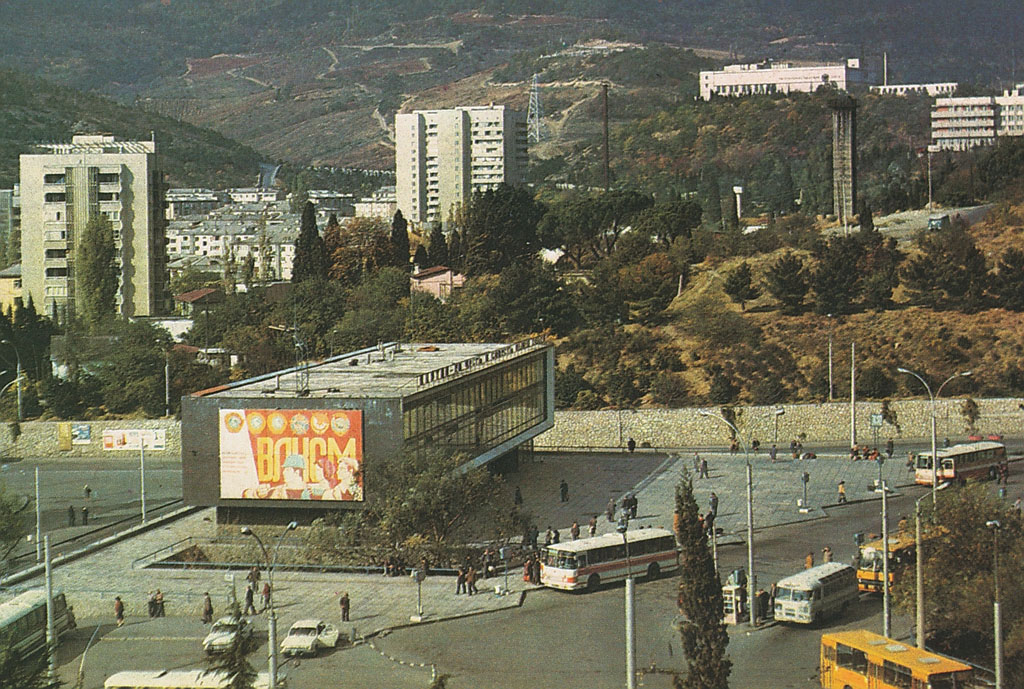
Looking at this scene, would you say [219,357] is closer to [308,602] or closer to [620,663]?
[308,602]

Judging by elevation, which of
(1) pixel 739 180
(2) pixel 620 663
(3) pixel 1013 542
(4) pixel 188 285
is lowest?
(2) pixel 620 663

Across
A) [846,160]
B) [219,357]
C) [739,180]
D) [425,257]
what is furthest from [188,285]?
[739,180]

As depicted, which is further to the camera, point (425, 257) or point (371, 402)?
point (425, 257)

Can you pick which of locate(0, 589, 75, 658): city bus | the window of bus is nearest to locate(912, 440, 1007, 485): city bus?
the window of bus

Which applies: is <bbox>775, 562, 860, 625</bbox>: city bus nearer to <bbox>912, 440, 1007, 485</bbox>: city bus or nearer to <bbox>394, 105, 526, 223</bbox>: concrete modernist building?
<bbox>912, 440, 1007, 485</bbox>: city bus

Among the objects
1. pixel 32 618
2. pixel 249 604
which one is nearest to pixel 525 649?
pixel 249 604

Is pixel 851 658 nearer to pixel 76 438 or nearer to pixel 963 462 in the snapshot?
pixel 963 462
